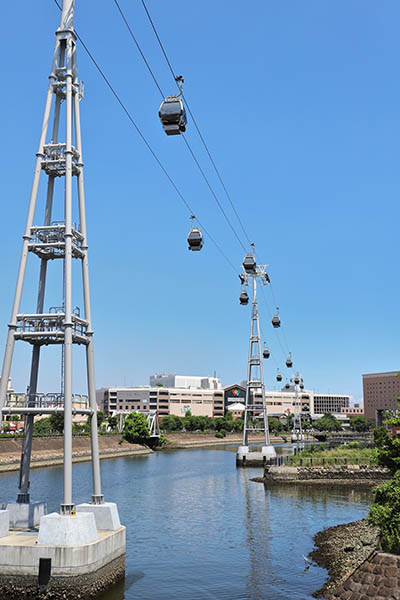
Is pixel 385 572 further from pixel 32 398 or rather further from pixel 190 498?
pixel 190 498

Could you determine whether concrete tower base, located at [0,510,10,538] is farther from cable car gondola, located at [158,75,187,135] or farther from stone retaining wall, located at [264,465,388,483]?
stone retaining wall, located at [264,465,388,483]

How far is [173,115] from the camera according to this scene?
19.9 meters

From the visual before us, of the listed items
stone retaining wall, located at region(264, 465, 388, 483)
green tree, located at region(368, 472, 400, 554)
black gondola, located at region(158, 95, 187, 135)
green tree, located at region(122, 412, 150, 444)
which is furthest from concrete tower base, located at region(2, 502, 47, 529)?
green tree, located at region(122, 412, 150, 444)

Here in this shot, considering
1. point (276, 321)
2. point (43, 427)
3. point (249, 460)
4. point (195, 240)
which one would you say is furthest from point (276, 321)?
point (43, 427)

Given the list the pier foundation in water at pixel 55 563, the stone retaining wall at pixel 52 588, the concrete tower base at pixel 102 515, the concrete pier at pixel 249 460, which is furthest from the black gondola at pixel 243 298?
the concrete pier at pixel 249 460

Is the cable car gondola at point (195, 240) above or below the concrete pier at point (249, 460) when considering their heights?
above

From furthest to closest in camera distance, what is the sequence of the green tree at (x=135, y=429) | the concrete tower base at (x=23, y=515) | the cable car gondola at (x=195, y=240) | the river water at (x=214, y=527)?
the green tree at (x=135, y=429), the cable car gondola at (x=195, y=240), the concrete tower base at (x=23, y=515), the river water at (x=214, y=527)

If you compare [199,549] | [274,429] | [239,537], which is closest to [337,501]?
[239,537]

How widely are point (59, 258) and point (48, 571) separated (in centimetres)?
1228

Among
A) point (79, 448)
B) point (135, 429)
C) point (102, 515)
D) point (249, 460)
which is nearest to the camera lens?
point (102, 515)

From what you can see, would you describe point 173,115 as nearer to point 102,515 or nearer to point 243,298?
point 102,515

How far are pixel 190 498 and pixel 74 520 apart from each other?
30.0 m

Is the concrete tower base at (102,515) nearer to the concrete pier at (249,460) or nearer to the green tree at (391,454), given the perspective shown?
the green tree at (391,454)

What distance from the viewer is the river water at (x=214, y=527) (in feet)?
73.7
